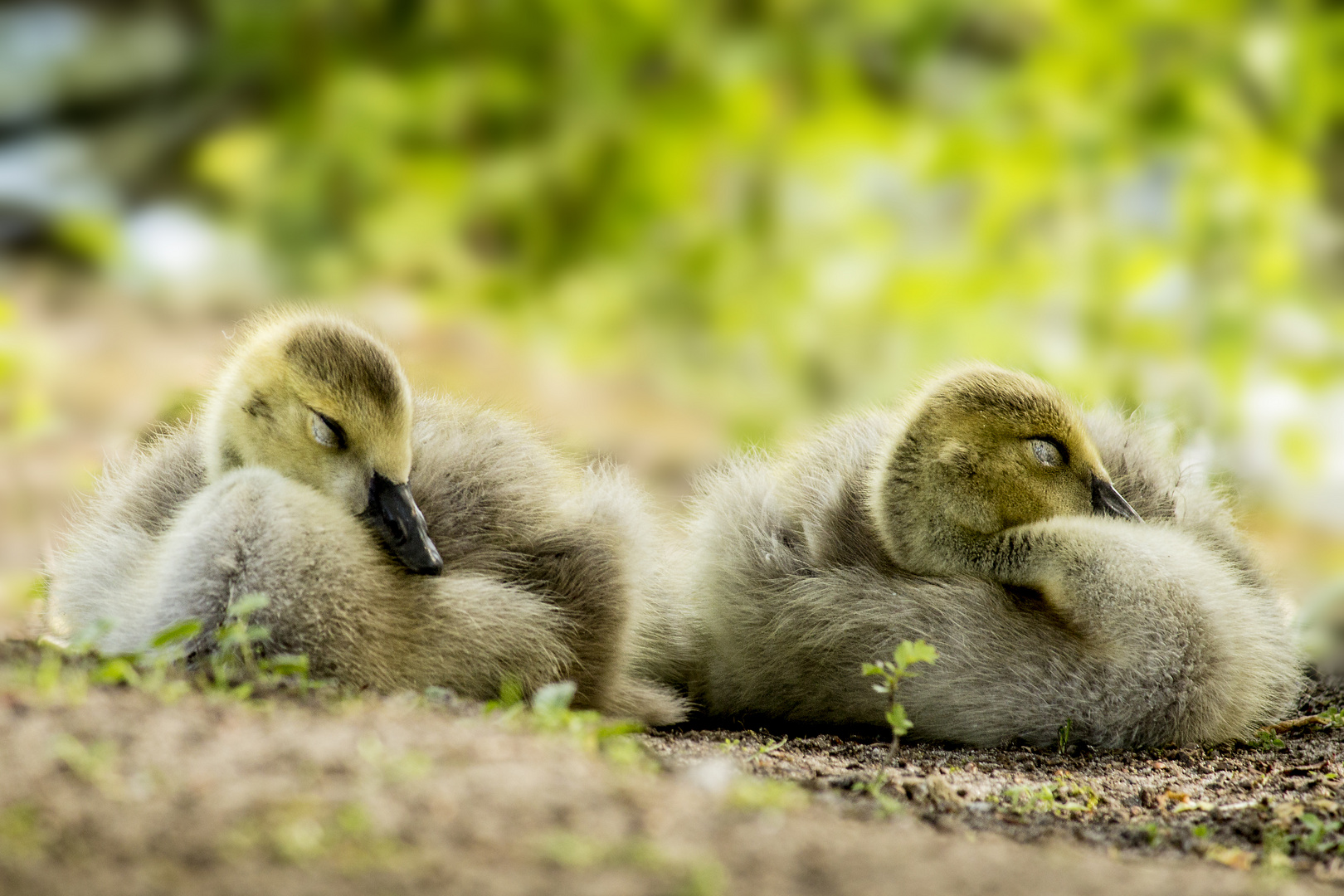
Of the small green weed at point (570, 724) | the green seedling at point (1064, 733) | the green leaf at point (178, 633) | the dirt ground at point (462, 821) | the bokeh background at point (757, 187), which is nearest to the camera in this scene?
the dirt ground at point (462, 821)

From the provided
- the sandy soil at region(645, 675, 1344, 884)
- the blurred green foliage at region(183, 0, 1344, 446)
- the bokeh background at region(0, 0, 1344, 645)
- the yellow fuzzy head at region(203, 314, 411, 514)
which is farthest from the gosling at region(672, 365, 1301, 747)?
the yellow fuzzy head at region(203, 314, 411, 514)

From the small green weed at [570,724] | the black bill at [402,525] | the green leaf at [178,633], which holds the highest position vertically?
the black bill at [402,525]

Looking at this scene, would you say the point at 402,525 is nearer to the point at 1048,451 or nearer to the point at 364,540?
the point at 364,540

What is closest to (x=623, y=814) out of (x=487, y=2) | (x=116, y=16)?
(x=487, y=2)

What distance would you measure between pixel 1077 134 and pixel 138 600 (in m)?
4.32

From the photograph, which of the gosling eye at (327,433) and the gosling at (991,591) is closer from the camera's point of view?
the gosling eye at (327,433)

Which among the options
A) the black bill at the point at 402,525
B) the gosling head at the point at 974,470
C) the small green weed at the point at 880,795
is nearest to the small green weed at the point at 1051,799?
the small green weed at the point at 880,795

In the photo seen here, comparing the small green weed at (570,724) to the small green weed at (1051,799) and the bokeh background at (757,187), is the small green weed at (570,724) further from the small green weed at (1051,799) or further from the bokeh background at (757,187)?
the bokeh background at (757,187)

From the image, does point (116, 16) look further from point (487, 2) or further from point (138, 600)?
point (138, 600)

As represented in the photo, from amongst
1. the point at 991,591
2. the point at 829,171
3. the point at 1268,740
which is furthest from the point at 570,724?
the point at 829,171

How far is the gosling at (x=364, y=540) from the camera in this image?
273 centimetres

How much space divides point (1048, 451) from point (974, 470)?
22cm

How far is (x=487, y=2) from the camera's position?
511 cm

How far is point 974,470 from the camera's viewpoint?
11.6 feet
